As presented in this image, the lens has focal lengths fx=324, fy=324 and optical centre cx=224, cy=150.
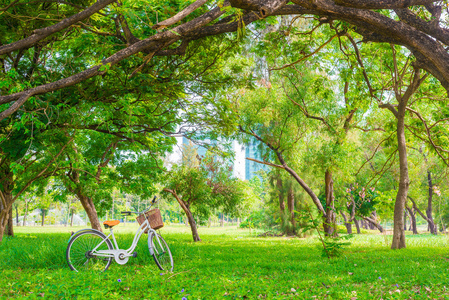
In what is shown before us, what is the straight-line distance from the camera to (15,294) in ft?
13.7

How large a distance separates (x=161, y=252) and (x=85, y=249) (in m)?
1.41

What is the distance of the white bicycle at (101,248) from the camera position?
586cm

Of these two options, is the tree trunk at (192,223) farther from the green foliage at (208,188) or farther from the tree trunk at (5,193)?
the tree trunk at (5,193)

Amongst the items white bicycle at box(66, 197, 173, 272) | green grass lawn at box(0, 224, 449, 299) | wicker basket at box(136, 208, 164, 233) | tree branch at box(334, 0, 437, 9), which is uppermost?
tree branch at box(334, 0, 437, 9)

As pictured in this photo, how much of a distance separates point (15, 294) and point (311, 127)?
12.3 m

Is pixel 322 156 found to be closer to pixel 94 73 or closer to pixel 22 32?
pixel 94 73

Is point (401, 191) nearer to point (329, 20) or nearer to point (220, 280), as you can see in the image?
point (329, 20)

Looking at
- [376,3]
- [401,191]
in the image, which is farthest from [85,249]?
[401,191]

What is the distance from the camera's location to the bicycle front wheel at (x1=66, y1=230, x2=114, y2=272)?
5.86m

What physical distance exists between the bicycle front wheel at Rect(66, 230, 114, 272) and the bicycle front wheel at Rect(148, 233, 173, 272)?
791mm

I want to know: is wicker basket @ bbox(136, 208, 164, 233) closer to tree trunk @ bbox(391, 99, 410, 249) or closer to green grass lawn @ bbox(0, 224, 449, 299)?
green grass lawn @ bbox(0, 224, 449, 299)

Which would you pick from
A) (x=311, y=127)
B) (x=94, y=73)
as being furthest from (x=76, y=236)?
(x=311, y=127)

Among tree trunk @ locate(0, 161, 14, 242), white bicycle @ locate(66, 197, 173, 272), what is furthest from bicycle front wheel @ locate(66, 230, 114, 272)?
tree trunk @ locate(0, 161, 14, 242)

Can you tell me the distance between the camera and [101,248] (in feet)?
20.2
